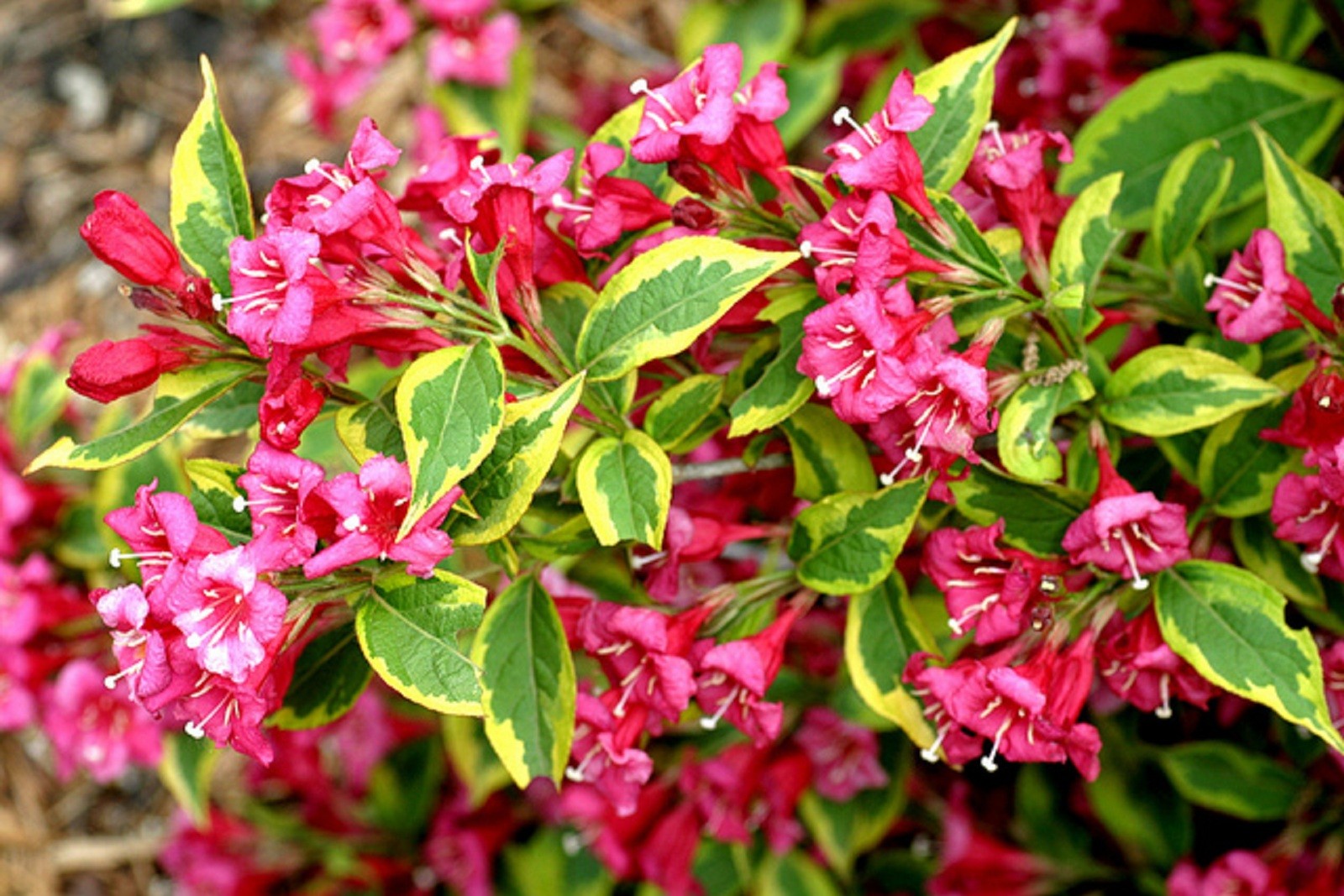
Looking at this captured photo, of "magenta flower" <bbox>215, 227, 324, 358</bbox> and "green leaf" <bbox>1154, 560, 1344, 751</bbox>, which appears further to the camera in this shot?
"green leaf" <bbox>1154, 560, 1344, 751</bbox>

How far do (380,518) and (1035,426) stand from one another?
25.3 inches

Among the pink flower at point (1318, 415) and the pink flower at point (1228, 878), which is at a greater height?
the pink flower at point (1318, 415)

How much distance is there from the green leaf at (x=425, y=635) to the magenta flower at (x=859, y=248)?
45cm

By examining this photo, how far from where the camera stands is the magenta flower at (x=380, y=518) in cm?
109

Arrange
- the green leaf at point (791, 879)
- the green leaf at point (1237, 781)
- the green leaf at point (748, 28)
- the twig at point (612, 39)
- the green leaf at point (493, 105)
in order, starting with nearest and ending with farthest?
the green leaf at point (1237, 781) < the green leaf at point (791, 879) < the green leaf at point (493, 105) < the green leaf at point (748, 28) < the twig at point (612, 39)

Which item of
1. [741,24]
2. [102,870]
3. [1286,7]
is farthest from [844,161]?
[102,870]

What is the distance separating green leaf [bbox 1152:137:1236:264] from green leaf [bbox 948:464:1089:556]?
390 millimetres

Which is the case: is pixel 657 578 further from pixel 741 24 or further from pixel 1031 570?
pixel 741 24

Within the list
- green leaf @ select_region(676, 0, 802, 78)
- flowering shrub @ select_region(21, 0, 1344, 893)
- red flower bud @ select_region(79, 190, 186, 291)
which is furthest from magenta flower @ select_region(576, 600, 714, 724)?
green leaf @ select_region(676, 0, 802, 78)

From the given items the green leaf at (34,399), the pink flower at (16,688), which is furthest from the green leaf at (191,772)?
the green leaf at (34,399)

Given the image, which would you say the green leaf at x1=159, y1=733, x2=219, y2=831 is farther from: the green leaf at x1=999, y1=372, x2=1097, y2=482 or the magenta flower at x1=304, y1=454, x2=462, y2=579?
the green leaf at x1=999, y1=372, x2=1097, y2=482

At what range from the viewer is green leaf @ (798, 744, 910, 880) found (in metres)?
2.15

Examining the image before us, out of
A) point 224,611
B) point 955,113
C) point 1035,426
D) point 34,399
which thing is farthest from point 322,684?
point 34,399

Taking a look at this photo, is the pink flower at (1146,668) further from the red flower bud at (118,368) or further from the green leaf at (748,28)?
the green leaf at (748,28)
